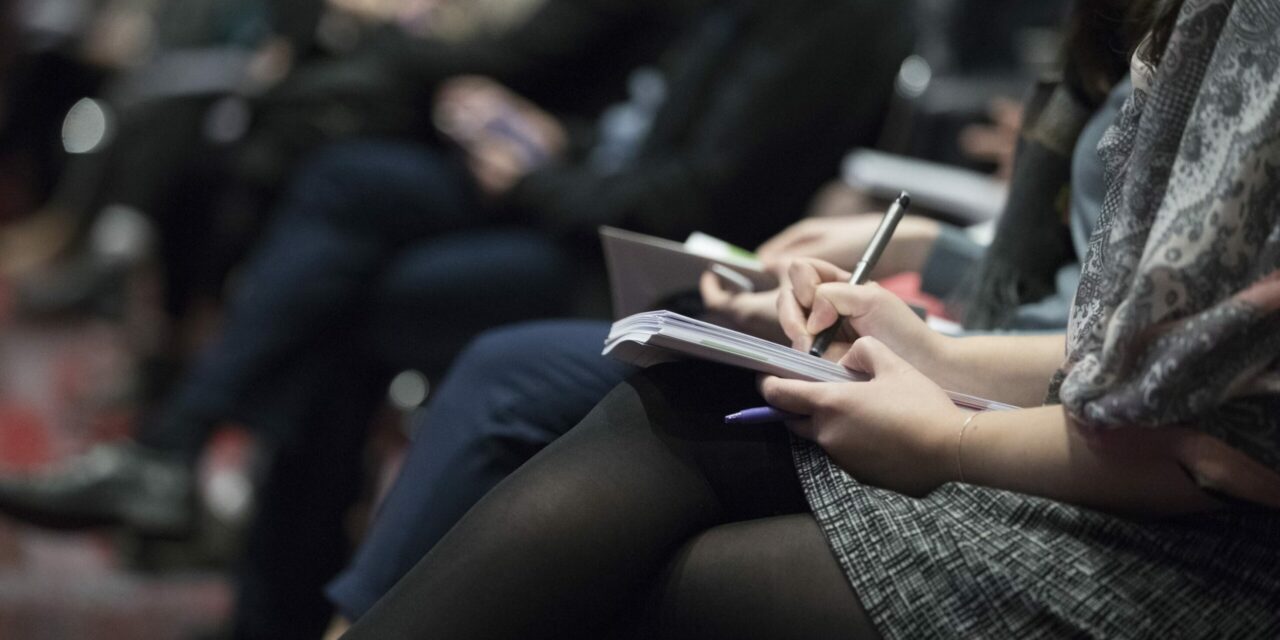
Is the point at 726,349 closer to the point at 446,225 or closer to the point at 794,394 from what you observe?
the point at 794,394

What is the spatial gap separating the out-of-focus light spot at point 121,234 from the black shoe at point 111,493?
94 cm

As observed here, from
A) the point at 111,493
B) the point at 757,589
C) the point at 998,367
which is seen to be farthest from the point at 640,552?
the point at 111,493

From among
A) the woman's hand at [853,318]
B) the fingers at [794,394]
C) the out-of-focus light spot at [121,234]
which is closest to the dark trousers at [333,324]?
the out-of-focus light spot at [121,234]

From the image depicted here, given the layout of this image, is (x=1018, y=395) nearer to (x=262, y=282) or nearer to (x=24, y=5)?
(x=262, y=282)

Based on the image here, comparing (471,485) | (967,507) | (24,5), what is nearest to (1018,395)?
(967,507)

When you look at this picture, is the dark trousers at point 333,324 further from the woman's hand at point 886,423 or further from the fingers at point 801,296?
the woman's hand at point 886,423

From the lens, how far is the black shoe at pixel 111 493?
6.12ft

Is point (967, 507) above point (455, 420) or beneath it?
above

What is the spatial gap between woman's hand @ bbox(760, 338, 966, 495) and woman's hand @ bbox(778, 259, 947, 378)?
0.07 meters

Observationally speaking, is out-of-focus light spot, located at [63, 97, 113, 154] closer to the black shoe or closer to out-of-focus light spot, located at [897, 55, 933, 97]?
the black shoe

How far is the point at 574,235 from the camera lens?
1842 millimetres

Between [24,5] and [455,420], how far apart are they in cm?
278

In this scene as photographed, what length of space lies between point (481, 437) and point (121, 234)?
223cm

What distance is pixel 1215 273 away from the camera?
64cm
